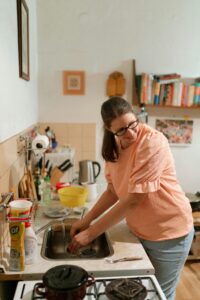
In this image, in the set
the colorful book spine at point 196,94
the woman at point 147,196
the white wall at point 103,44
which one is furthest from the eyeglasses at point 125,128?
the colorful book spine at point 196,94

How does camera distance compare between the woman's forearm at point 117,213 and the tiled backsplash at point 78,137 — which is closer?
the woman's forearm at point 117,213

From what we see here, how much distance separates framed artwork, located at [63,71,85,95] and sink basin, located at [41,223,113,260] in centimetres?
196

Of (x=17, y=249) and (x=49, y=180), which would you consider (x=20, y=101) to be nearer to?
(x=49, y=180)

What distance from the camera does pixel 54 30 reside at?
10.3 ft

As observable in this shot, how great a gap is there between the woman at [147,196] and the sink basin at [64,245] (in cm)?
14

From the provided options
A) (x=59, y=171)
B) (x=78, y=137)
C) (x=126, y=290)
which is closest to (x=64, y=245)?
(x=126, y=290)

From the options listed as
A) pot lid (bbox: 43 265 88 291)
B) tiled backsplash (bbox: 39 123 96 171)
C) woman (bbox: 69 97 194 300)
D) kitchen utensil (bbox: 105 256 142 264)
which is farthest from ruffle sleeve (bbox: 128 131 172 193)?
tiled backsplash (bbox: 39 123 96 171)

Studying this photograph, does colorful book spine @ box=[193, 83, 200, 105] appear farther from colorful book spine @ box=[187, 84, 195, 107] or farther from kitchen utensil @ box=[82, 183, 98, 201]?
kitchen utensil @ box=[82, 183, 98, 201]

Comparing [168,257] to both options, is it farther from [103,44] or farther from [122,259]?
[103,44]

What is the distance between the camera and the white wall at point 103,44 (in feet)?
10.3

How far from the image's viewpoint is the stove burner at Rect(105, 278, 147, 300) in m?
0.98

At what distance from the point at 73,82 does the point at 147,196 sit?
2209mm

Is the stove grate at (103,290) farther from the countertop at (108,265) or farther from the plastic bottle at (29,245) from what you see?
the plastic bottle at (29,245)

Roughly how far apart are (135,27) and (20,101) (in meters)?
1.88
